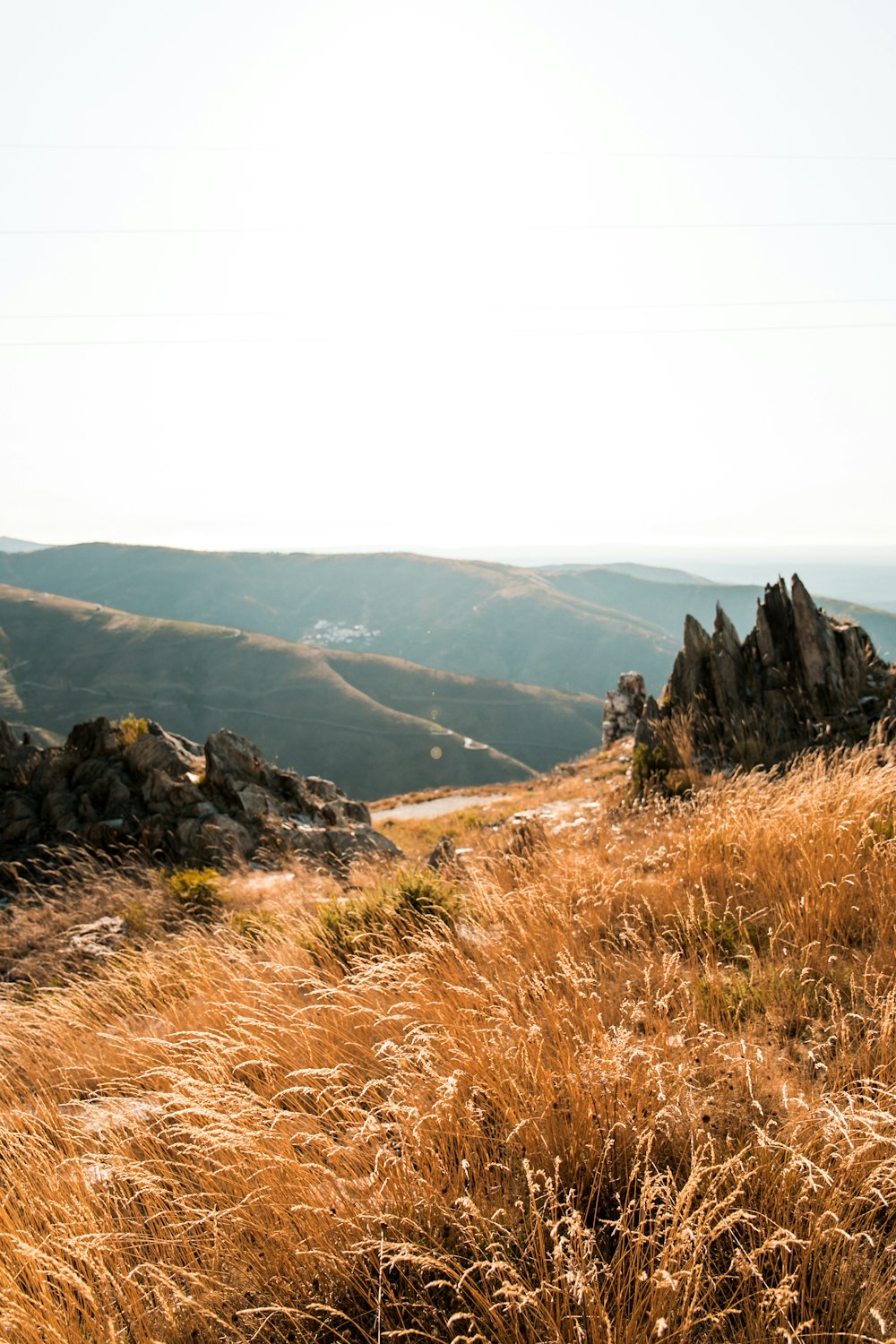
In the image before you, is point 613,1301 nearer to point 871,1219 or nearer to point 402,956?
point 871,1219

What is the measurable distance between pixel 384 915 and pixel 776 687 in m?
11.3

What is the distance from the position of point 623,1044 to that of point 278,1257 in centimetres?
144

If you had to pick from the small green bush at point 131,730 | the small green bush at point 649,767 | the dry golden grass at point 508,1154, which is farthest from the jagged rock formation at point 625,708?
the dry golden grass at point 508,1154

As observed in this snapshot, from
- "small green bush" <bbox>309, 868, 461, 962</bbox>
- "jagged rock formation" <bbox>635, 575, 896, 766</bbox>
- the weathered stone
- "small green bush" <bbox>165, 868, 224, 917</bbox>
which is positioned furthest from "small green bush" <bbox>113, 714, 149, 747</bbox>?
"jagged rock formation" <bbox>635, 575, 896, 766</bbox>

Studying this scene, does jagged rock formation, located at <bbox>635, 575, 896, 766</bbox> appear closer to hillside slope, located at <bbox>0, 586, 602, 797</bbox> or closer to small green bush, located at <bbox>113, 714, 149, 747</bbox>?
small green bush, located at <bbox>113, 714, 149, 747</bbox>

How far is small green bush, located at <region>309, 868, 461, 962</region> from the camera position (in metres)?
5.27

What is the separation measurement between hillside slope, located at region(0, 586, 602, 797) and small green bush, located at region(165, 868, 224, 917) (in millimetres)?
117785

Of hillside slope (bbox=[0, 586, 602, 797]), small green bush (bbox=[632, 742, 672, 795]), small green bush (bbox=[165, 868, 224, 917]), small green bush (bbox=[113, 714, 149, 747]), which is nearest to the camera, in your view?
small green bush (bbox=[165, 868, 224, 917])

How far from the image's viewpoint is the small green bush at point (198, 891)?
351 inches

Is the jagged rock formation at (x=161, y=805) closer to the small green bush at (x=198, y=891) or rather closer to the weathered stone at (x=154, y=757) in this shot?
the weathered stone at (x=154, y=757)

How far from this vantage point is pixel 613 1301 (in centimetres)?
193

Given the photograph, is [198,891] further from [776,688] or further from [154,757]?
[776,688]

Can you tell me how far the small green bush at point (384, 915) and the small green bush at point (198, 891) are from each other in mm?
3699

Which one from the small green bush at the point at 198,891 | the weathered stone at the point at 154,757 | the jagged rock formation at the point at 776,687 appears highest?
the jagged rock formation at the point at 776,687
